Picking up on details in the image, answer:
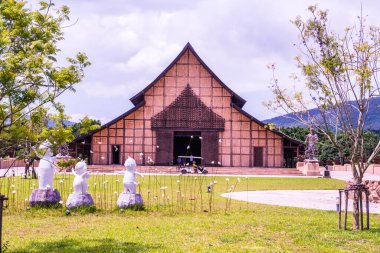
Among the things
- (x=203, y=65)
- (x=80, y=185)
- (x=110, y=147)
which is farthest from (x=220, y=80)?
(x=80, y=185)

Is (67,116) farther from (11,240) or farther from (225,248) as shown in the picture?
(225,248)

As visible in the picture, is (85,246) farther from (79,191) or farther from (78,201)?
(79,191)

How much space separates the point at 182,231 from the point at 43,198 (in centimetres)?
470

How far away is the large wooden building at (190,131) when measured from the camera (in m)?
39.9

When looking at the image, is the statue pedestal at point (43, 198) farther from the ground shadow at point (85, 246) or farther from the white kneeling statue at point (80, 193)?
the ground shadow at point (85, 246)

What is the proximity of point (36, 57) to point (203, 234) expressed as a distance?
15.1 feet

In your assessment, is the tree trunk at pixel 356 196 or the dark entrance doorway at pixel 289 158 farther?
the dark entrance doorway at pixel 289 158

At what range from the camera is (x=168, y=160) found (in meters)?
39.8

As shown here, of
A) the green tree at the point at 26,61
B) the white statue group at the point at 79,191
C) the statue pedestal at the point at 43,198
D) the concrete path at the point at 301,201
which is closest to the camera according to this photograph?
the green tree at the point at 26,61

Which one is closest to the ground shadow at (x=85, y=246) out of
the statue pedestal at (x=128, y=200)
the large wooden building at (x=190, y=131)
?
the statue pedestal at (x=128, y=200)

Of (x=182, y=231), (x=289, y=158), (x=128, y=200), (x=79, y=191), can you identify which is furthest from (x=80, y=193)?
(x=289, y=158)

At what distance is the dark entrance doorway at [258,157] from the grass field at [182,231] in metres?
27.2

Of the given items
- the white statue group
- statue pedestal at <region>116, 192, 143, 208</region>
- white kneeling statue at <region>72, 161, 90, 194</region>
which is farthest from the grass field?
white kneeling statue at <region>72, 161, 90, 194</region>

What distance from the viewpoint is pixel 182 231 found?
9.45m
